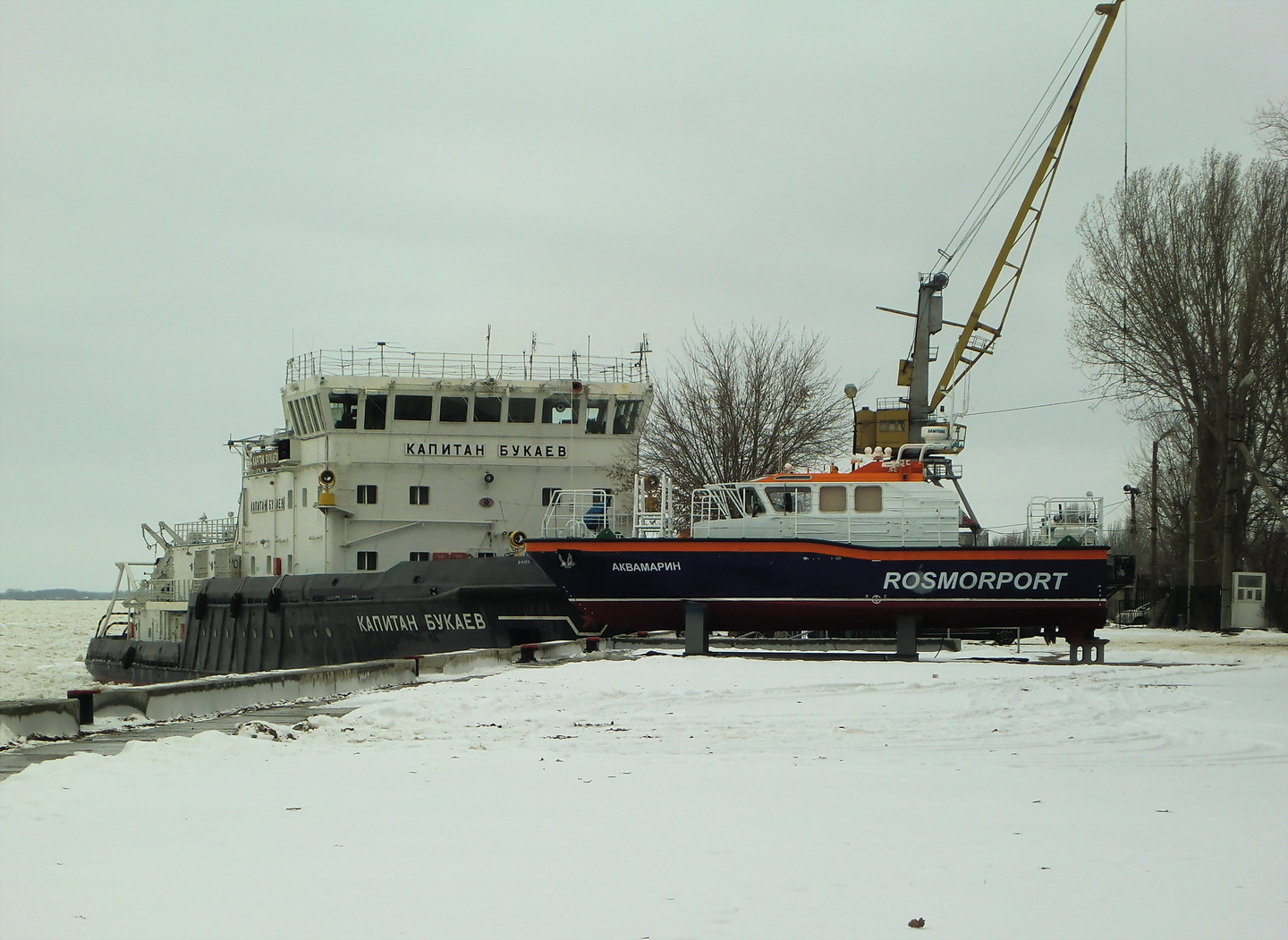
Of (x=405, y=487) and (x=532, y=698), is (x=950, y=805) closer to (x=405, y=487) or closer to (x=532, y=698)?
(x=532, y=698)

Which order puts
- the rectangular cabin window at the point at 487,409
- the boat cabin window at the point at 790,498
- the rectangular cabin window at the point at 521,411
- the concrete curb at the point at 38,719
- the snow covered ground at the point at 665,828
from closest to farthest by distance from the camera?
the snow covered ground at the point at 665,828 < the concrete curb at the point at 38,719 < the boat cabin window at the point at 790,498 < the rectangular cabin window at the point at 487,409 < the rectangular cabin window at the point at 521,411

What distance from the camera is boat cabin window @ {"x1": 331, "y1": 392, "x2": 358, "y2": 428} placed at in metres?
26.5

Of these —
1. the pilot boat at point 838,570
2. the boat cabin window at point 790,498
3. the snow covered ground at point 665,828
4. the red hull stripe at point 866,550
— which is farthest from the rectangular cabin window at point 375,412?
the snow covered ground at point 665,828

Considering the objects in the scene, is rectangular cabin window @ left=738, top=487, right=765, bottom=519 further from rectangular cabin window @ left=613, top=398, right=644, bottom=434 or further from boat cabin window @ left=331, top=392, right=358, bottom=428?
boat cabin window @ left=331, top=392, right=358, bottom=428

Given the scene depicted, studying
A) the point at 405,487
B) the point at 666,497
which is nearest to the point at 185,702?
the point at 666,497

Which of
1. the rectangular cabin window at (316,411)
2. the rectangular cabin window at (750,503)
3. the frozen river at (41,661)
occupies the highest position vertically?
the rectangular cabin window at (316,411)

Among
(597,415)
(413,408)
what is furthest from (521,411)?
(413,408)

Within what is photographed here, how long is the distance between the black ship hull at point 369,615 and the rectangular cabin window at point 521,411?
4.95 metres

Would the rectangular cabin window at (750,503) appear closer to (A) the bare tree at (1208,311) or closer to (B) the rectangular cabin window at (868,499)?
(B) the rectangular cabin window at (868,499)

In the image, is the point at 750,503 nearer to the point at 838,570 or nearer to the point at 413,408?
the point at 838,570

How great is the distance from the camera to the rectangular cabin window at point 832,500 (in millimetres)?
19625

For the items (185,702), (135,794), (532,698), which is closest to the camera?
(135,794)

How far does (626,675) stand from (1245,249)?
24.9 meters

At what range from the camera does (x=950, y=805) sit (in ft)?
23.5
